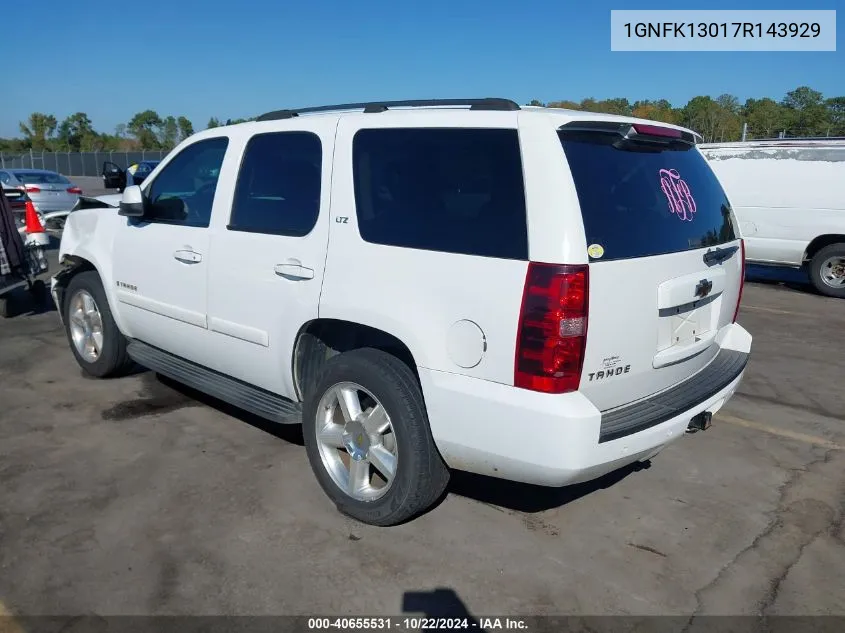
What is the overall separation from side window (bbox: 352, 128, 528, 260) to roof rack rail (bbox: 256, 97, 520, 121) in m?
0.15

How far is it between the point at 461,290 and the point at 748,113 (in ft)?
162

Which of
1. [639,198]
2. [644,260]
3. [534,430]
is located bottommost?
[534,430]

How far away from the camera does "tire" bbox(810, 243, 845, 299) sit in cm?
1021

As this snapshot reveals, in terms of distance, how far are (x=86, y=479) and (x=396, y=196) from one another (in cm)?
237

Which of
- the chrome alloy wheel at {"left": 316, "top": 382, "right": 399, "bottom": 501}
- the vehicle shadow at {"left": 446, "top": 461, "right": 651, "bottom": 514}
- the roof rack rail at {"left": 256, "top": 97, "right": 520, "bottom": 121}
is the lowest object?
the vehicle shadow at {"left": 446, "top": 461, "right": 651, "bottom": 514}

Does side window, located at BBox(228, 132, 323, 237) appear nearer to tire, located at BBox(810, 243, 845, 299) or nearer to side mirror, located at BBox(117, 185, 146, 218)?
side mirror, located at BBox(117, 185, 146, 218)

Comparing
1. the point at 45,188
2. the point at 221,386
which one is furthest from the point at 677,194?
the point at 45,188

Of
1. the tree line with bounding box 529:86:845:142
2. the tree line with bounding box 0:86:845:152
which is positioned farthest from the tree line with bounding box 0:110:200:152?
the tree line with bounding box 529:86:845:142

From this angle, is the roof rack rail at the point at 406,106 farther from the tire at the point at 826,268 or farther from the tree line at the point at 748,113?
the tree line at the point at 748,113

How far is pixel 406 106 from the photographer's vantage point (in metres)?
3.50

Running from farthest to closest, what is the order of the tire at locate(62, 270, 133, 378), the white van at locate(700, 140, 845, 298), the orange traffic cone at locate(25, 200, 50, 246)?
the white van at locate(700, 140, 845, 298) → the orange traffic cone at locate(25, 200, 50, 246) → the tire at locate(62, 270, 133, 378)

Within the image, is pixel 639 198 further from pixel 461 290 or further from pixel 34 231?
pixel 34 231

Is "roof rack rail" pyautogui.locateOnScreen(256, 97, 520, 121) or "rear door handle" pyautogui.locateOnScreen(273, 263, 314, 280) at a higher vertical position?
"roof rack rail" pyautogui.locateOnScreen(256, 97, 520, 121)

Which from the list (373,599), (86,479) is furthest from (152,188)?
(373,599)
